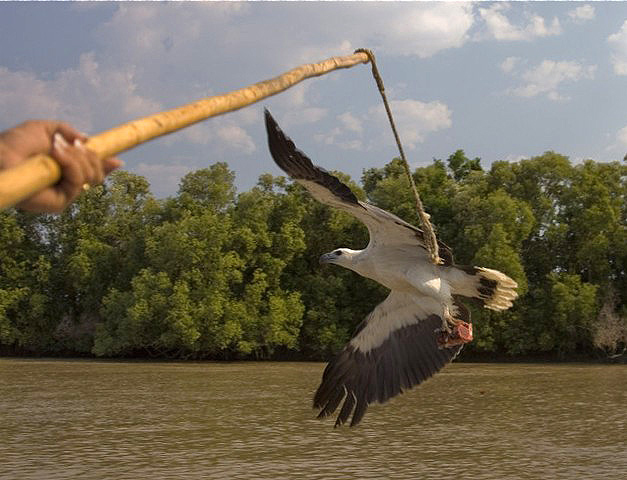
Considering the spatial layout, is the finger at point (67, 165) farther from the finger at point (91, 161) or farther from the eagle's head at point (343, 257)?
the eagle's head at point (343, 257)

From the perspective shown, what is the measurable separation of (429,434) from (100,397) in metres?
14.3

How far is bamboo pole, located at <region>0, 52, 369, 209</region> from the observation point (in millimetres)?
1751

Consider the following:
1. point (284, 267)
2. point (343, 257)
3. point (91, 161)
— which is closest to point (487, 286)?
point (343, 257)

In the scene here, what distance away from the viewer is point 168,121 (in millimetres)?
2205

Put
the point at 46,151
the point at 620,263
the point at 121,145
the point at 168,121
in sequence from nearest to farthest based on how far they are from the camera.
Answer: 1. the point at 46,151
2. the point at 121,145
3. the point at 168,121
4. the point at 620,263

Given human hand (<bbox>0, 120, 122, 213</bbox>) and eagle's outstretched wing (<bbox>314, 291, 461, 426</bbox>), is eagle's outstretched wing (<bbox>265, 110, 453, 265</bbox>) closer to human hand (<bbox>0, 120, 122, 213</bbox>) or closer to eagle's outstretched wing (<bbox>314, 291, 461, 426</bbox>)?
eagle's outstretched wing (<bbox>314, 291, 461, 426</bbox>)

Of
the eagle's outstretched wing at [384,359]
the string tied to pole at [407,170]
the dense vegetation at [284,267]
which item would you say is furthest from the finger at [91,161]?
the dense vegetation at [284,267]

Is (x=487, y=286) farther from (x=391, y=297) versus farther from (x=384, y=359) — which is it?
(x=384, y=359)

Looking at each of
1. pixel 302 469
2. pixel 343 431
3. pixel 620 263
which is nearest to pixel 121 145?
pixel 302 469

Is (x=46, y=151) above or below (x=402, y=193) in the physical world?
below

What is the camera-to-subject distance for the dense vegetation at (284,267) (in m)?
50.6

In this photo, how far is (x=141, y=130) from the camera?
2.09 m

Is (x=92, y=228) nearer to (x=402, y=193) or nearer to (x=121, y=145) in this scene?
(x=402, y=193)

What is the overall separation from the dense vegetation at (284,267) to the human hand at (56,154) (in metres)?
46.5
